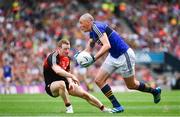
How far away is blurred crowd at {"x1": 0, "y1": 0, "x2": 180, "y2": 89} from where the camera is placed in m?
33.2

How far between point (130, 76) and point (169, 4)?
1021 inches

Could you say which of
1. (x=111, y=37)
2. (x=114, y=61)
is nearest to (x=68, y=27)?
(x=114, y=61)

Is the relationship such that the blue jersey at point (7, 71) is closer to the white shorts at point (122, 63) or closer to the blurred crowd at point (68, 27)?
the blurred crowd at point (68, 27)

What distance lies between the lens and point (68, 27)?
120 feet

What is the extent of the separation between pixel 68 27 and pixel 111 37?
2056 cm

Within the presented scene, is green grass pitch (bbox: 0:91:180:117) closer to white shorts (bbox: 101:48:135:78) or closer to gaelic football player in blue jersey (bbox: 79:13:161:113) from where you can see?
gaelic football player in blue jersey (bbox: 79:13:161:113)

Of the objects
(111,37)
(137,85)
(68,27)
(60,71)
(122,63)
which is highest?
(68,27)

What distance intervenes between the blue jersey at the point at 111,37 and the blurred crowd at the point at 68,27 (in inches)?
575

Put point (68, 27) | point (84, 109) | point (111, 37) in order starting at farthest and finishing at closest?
point (68, 27) < point (84, 109) < point (111, 37)

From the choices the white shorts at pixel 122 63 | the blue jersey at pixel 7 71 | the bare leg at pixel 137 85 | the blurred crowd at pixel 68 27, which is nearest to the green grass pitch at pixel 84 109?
the bare leg at pixel 137 85

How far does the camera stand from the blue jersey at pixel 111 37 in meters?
15.7

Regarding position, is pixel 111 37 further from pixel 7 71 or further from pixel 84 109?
pixel 7 71

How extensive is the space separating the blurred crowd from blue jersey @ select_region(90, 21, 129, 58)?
1460cm

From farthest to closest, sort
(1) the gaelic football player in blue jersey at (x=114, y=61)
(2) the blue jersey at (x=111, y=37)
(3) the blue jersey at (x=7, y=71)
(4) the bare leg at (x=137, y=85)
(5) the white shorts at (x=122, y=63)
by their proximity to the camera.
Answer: (3) the blue jersey at (x=7, y=71) < (4) the bare leg at (x=137, y=85) < (5) the white shorts at (x=122, y=63) < (1) the gaelic football player in blue jersey at (x=114, y=61) < (2) the blue jersey at (x=111, y=37)
